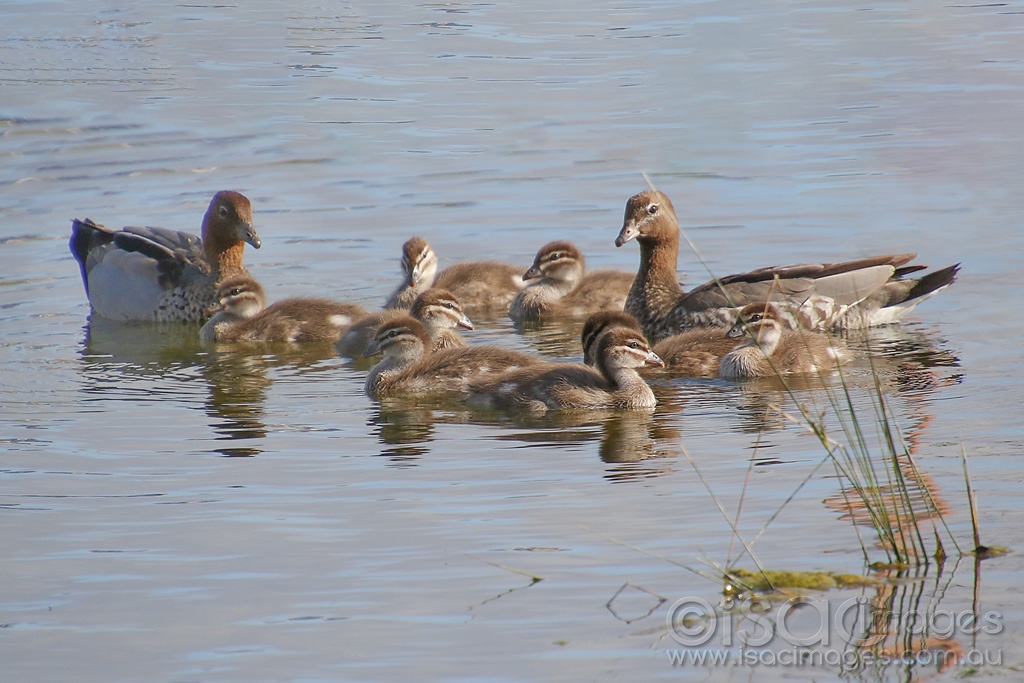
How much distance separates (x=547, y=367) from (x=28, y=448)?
104 inches

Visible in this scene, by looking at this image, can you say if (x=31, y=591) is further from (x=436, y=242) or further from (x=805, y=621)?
(x=436, y=242)

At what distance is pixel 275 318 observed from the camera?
9.98 m

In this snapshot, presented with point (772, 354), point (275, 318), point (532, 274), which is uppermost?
point (532, 274)

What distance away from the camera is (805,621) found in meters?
4.58

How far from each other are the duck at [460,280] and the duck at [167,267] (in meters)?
1.25

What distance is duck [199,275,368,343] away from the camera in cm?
991

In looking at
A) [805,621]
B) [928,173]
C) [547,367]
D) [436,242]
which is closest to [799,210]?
[928,173]

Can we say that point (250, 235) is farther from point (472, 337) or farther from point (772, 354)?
point (772, 354)

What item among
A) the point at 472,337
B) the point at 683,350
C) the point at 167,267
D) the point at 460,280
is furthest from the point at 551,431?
the point at 167,267

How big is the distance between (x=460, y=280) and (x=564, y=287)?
74 cm

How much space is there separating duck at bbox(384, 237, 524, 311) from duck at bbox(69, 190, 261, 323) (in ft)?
4.10

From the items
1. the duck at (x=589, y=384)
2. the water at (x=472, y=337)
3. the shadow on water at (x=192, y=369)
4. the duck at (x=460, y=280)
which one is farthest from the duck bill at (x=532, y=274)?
the duck at (x=589, y=384)

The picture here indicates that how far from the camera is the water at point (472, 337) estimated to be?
194 inches

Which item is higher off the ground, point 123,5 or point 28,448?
point 123,5
